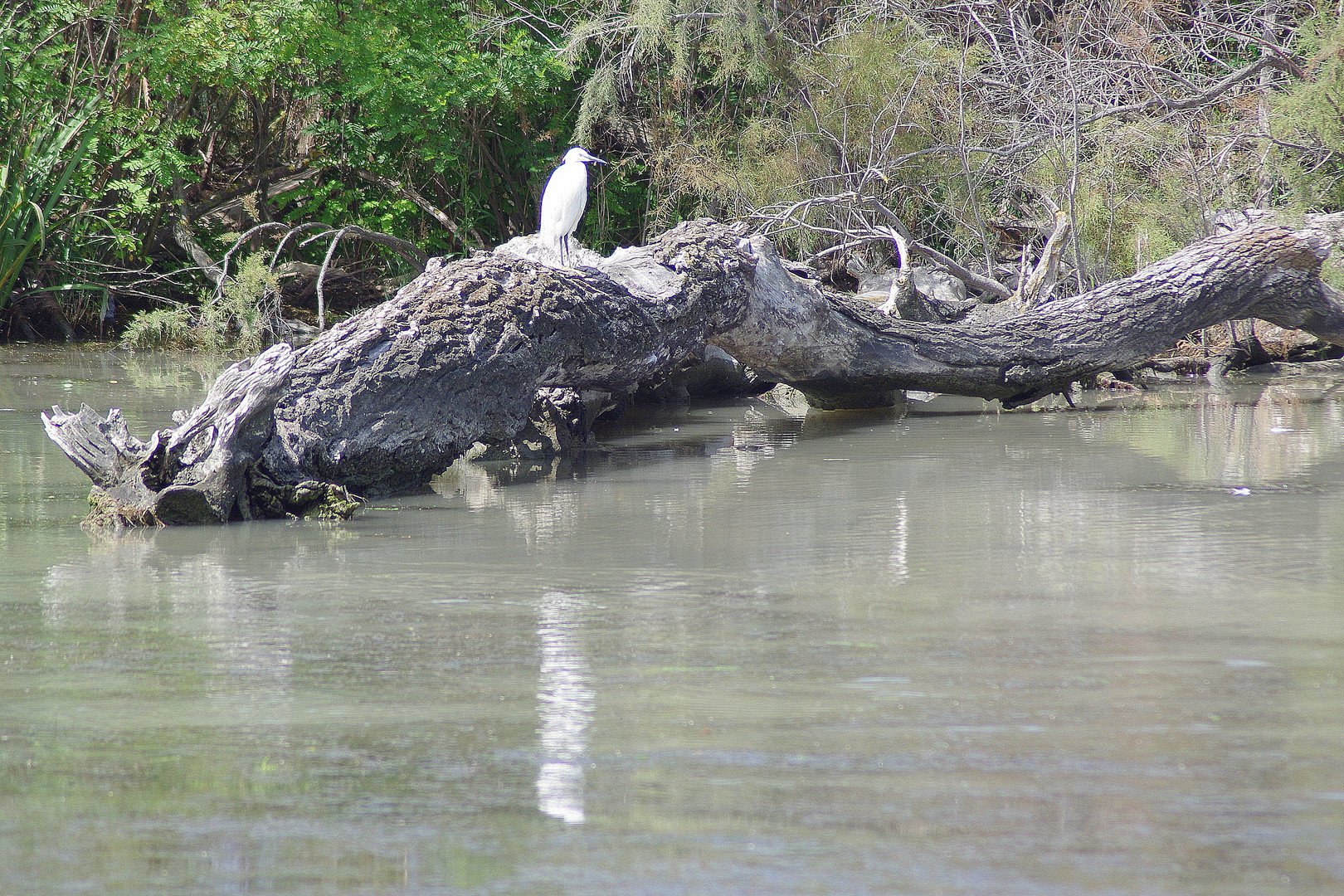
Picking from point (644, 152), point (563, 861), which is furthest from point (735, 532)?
point (644, 152)

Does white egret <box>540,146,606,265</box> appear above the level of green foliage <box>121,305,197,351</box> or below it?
above

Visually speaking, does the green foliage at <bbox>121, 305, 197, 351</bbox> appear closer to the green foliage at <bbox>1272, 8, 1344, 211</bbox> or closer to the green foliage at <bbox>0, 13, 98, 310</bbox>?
the green foliage at <bbox>0, 13, 98, 310</bbox>

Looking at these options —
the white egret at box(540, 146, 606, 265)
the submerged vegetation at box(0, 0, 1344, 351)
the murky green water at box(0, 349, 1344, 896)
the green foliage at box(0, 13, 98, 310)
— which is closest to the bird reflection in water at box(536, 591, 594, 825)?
the murky green water at box(0, 349, 1344, 896)

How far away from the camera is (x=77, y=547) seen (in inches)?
147

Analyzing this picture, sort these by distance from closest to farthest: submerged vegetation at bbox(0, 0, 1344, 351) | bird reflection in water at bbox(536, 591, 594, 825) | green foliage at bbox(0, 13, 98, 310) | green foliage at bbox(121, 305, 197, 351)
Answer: bird reflection in water at bbox(536, 591, 594, 825) < submerged vegetation at bbox(0, 0, 1344, 351) < green foliage at bbox(0, 13, 98, 310) < green foliage at bbox(121, 305, 197, 351)

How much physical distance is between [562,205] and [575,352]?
1.25m

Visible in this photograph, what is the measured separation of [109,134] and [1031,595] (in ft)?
36.8

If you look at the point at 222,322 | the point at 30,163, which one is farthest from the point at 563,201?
the point at 30,163

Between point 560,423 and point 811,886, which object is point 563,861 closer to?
point 811,886

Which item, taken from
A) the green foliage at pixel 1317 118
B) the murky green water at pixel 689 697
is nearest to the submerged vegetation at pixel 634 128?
the green foliage at pixel 1317 118

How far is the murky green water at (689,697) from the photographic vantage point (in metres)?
1.68

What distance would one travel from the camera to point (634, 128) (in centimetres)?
1269

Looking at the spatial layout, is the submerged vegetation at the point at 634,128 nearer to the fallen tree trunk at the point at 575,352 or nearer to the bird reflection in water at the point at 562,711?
the fallen tree trunk at the point at 575,352

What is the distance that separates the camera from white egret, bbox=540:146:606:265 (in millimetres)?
6500
